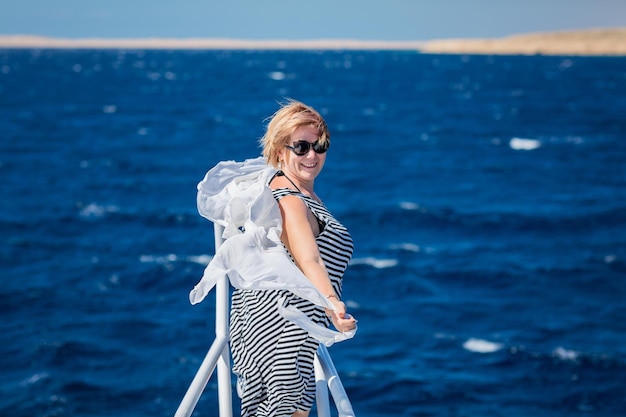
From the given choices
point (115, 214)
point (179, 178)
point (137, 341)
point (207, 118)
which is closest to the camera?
point (137, 341)

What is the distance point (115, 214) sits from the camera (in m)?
25.6

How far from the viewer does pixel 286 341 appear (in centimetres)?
300

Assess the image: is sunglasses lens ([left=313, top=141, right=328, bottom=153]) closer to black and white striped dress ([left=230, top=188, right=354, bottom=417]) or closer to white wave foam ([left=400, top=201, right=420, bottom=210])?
black and white striped dress ([left=230, top=188, right=354, bottom=417])

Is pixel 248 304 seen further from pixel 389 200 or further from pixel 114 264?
pixel 389 200

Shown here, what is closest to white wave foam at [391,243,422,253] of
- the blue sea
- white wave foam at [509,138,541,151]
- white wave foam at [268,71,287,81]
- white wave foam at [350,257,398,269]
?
the blue sea

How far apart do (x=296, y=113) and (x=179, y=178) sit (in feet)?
100

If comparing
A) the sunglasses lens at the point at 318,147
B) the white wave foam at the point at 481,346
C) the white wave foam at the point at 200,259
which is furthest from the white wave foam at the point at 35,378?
the sunglasses lens at the point at 318,147

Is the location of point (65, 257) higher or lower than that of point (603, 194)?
lower

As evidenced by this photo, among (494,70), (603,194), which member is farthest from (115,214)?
(494,70)

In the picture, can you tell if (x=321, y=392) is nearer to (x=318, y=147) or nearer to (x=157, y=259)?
(x=318, y=147)

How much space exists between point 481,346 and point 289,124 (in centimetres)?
1277

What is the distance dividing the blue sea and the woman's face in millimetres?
9700

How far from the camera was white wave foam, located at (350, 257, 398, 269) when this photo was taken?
67.0 feet

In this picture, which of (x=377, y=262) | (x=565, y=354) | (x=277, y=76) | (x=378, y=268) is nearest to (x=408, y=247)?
(x=377, y=262)
